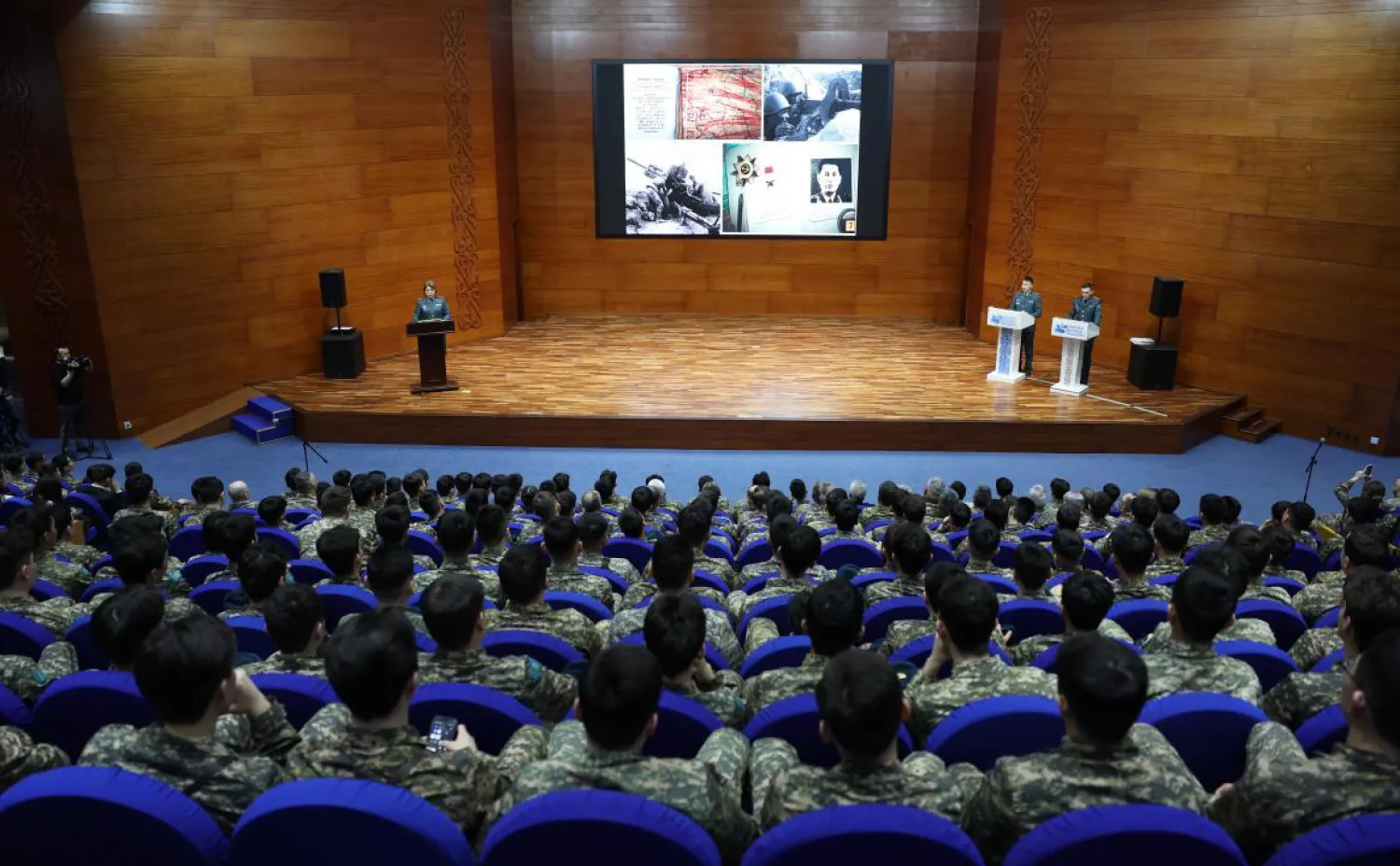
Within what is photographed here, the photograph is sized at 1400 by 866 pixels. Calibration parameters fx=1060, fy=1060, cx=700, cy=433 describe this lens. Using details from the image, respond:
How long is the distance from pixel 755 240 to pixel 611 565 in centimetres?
1114

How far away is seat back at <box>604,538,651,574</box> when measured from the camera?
6.33 meters

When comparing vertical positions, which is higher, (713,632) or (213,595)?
(713,632)

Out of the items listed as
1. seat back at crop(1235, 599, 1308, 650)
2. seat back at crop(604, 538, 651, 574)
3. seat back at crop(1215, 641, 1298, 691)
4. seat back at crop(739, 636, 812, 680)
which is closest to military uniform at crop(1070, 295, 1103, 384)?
seat back at crop(604, 538, 651, 574)

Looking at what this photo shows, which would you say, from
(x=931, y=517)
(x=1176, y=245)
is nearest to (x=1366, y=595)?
(x=931, y=517)

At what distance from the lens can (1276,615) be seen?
179 inches

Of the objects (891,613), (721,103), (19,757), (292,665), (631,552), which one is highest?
(721,103)

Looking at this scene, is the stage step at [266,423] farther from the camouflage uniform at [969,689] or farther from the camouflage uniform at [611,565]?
the camouflage uniform at [969,689]

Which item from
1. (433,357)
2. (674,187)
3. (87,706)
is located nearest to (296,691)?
(87,706)

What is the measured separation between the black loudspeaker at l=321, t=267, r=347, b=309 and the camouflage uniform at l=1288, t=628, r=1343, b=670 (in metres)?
11.3

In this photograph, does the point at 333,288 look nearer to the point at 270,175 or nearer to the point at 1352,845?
the point at 270,175

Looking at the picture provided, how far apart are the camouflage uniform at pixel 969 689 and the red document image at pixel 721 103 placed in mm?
13022

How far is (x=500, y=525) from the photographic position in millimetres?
5715

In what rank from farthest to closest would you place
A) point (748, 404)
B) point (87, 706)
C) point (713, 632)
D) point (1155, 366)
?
point (1155, 366)
point (748, 404)
point (713, 632)
point (87, 706)

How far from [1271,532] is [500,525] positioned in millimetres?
4220
